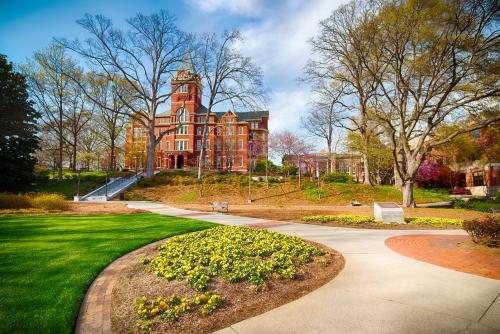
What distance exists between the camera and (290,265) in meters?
5.31

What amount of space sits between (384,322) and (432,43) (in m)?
18.0

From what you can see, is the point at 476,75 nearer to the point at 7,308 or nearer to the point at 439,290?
the point at 439,290

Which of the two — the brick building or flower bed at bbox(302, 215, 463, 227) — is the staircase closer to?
the brick building

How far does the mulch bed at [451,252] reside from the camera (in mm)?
5480

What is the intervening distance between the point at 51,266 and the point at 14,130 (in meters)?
30.7

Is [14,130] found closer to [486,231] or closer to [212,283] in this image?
[212,283]

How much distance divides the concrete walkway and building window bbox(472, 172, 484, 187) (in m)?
44.8

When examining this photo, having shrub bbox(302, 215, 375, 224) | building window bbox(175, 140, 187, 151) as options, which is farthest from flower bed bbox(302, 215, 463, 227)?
building window bbox(175, 140, 187, 151)

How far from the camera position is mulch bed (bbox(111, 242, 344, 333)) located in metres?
3.43

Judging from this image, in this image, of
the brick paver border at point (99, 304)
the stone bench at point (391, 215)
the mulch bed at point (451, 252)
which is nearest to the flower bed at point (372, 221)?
the stone bench at point (391, 215)

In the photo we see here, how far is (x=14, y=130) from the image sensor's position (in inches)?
1094

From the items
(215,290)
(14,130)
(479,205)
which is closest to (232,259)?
(215,290)

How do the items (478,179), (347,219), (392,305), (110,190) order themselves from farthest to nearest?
(478,179)
(110,190)
(347,219)
(392,305)

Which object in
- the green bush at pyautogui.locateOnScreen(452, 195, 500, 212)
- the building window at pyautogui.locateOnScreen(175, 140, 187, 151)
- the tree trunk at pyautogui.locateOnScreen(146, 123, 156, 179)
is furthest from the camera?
the building window at pyautogui.locateOnScreen(175, 140, 187, 151)
